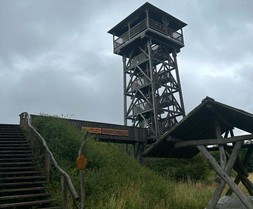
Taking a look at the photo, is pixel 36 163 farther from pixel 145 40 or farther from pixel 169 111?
pixel 145 40

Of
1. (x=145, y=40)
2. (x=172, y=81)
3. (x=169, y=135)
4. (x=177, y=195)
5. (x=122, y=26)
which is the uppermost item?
(x=122, y=26)

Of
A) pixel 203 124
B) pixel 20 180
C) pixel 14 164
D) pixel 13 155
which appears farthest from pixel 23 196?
pixel 203 124

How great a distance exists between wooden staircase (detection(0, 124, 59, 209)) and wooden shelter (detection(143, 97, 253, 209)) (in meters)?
3.27

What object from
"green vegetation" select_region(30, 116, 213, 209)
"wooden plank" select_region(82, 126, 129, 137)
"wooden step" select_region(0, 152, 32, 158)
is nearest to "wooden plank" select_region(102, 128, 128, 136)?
"wooden plank" select_region(82, 126, 129, 137)

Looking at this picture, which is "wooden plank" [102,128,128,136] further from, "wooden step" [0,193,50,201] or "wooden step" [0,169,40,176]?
"wooden step" [0,193,50,201]

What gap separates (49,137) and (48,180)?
14.6 ft

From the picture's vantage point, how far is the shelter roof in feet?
23.2

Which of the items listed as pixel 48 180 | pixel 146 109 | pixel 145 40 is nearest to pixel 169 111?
pixel 146 109

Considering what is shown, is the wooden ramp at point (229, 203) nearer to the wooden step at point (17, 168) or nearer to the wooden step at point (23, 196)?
the wooden step at point (23, 196)

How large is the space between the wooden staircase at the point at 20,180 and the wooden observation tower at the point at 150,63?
50.5 feet

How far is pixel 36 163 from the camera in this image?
36.7ft

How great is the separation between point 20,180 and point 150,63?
20.0 m

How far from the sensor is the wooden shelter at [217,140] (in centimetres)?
675

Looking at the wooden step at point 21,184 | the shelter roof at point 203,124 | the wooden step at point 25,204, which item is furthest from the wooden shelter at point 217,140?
the wooden step at point 21,184
